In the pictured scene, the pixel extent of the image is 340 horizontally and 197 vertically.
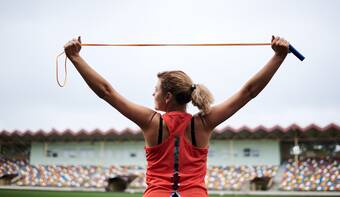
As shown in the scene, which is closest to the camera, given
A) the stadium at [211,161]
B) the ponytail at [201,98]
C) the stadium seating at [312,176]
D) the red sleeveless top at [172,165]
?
the red sleeveless top at [172,165]

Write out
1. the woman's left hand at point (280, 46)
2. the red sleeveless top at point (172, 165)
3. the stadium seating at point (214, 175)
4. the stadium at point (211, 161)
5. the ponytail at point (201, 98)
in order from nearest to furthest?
the red sleeveless top at point (172, 165)
the ponytail at point (201, 98)
the woman's left hand at point (280, 46)
the stadium seating at point (214, 175)
the stadium at point (211, 161)

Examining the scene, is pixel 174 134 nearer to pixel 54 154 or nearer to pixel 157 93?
pixel 157 93

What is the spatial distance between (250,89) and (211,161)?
24876mm

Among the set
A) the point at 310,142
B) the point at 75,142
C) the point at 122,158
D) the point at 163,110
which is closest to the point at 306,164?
the point at 310,142

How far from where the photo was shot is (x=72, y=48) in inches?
93.2

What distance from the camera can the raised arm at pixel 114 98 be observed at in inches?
86.0

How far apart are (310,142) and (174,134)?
25.4 meters

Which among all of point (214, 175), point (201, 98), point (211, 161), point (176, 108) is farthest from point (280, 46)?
point (211, 161)

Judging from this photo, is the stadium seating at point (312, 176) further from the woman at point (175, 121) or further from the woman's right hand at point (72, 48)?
the woman's right hand at point (72, 48)

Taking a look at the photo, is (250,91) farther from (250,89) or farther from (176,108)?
(176,108)

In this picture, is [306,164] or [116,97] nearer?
[116,97]

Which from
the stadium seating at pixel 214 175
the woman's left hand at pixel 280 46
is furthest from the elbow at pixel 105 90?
the stadium seating at pixel 214 175

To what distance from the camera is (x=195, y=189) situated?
2164mm

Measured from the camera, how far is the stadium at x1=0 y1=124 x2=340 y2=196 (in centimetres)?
2388
